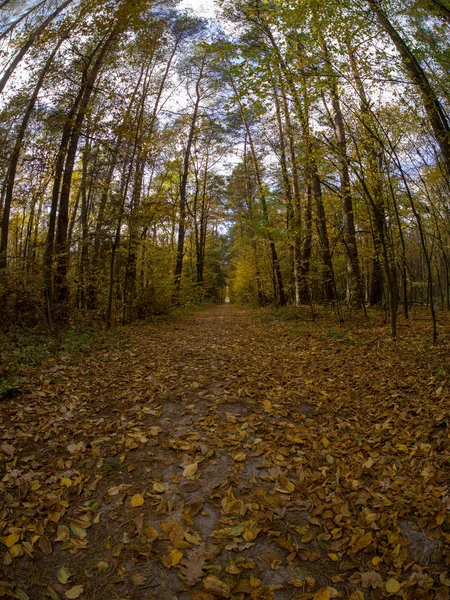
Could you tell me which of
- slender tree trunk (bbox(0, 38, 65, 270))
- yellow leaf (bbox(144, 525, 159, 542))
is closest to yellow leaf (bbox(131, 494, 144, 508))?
yellow leaf (bbox(144, 525, 159, 542))

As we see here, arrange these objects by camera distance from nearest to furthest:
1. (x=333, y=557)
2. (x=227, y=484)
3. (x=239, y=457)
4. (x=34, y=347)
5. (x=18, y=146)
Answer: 1. (x=333, y=557)
2. (x=227, y=484)
3. (x=239, y=457)
4. (x=34, y=347)
5. (x=18, y=146)

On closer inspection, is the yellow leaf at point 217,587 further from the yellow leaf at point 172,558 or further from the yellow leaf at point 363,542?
the yellow leaf at point 363,542

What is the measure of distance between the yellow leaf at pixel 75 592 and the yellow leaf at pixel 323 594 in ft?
4.35

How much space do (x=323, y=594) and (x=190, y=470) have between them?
134cm

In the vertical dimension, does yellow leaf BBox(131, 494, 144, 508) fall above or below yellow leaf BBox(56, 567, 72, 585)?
above

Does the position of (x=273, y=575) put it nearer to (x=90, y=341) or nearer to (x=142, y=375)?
(x=142, y=375)

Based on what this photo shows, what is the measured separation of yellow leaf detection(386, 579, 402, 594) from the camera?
1.83 m

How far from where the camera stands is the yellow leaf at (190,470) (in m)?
2.77

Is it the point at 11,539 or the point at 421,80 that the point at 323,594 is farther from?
the point at 421,80

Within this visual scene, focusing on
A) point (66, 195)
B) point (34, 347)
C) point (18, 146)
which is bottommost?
point (34, 347)

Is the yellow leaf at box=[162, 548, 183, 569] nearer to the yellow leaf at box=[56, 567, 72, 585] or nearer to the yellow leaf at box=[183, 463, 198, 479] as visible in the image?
the yellow leaf at box=[56, 567, 72, 585]

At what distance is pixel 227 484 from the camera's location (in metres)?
2.66

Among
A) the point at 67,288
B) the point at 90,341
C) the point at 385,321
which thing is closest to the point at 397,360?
the point at 385,321

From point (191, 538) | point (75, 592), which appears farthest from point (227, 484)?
point (75, 592)
